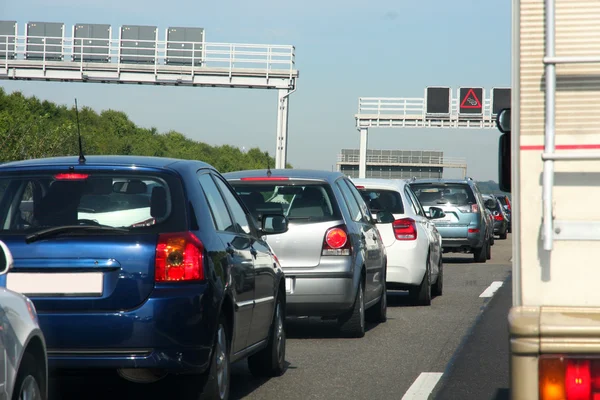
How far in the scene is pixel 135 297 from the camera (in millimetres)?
6422

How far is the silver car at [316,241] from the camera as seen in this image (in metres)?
10.6

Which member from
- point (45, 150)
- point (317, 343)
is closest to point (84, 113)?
point (45, 150)

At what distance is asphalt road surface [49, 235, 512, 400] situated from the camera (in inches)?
318

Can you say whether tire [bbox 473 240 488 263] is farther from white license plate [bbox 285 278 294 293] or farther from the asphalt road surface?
white license plate [bbox 285 278 294 293]

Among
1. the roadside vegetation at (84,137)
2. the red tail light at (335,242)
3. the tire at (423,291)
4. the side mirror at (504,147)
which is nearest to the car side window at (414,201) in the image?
the tire at (423,291)

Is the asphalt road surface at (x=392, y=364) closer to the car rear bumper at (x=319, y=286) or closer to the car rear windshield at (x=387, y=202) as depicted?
the car rear bumper at (x=319, y=286)

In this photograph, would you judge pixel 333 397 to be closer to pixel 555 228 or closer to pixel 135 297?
pixel 135 297

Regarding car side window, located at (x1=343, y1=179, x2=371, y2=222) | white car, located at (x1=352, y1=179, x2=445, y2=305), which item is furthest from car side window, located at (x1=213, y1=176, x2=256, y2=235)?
white car, located at (x1=352, y1=179, x2=445, y2=305)

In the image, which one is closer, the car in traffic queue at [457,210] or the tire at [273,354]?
the tire at [273,354]

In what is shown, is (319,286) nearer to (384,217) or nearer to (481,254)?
(384,217)

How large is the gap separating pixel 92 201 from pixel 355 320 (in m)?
4.63

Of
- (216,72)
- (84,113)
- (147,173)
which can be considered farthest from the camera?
(84,113)

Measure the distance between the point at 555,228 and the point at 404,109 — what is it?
221 ft

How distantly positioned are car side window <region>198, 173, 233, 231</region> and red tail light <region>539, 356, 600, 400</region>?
11.2 feet
